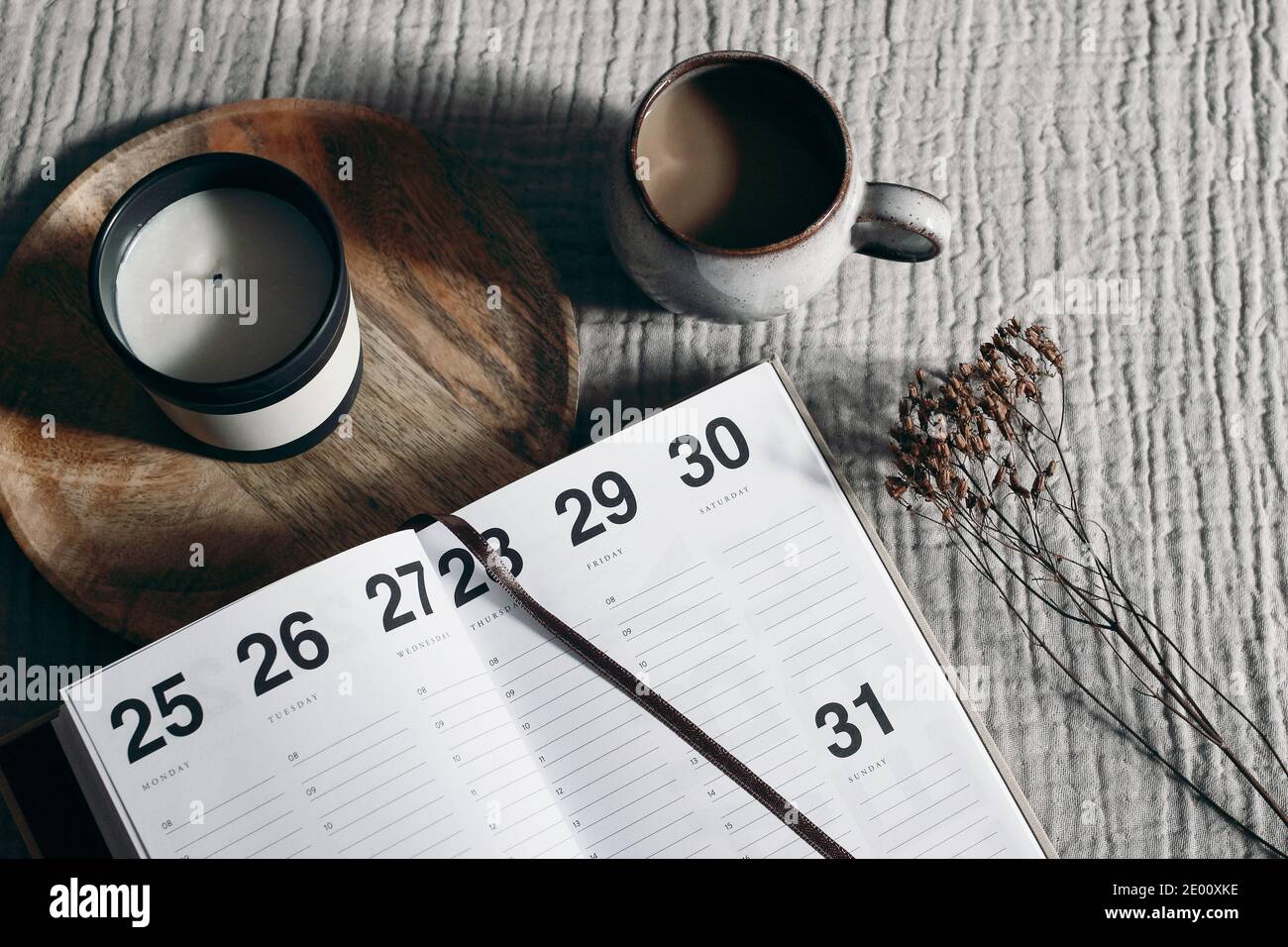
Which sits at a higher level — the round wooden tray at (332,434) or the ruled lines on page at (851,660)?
the round wooden tray at (332,434)

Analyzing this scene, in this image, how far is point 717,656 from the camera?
560mm

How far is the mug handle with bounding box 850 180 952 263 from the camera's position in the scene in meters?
0.54

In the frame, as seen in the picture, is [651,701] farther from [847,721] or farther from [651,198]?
[651,198]

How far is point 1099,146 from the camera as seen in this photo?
2.30 ft

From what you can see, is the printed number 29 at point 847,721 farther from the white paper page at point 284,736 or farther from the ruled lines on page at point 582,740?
the white paper page at point 284,736

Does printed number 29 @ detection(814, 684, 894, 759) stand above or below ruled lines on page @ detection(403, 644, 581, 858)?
below

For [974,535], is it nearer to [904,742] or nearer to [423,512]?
[904,742]

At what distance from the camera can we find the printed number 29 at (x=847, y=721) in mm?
557

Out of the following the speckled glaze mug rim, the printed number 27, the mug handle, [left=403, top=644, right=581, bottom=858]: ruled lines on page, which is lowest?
[left=403, top=644, right=581, bottom=858]: ruled lines on page

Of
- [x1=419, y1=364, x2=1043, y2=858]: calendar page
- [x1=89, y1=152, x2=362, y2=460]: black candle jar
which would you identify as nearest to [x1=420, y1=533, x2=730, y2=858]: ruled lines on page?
[x1=419, y1=364, x2=1043, y2=858]: calendar page

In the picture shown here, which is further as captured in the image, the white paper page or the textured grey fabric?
the textured grey fabric
